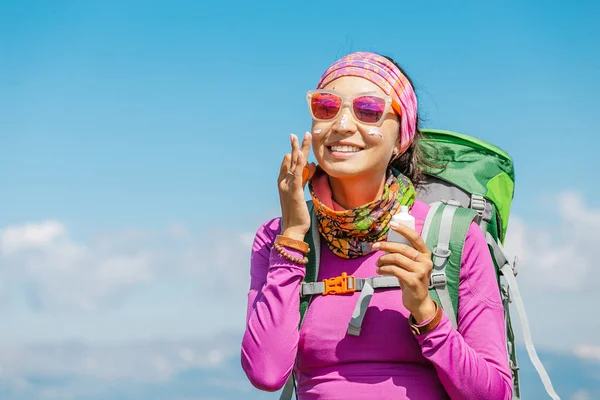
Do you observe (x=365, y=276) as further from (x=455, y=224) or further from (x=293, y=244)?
(x=455, y=224)

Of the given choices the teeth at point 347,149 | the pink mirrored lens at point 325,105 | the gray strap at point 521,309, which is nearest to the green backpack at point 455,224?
the gray strap at point 521,309

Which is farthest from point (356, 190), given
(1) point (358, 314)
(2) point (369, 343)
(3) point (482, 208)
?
(3) point (482, 208)

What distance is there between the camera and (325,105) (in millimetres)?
4926

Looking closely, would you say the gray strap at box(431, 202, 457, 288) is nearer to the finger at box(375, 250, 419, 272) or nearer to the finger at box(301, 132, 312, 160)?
the finger at box(375, 250, 419, 272)

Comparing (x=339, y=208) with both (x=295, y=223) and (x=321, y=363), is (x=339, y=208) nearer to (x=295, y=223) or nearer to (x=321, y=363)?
(x=295, y=223)

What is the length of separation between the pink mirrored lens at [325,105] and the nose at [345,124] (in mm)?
50

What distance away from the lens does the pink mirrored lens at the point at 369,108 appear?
486 centimetres

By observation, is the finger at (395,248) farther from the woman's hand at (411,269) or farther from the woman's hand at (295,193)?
the woman's hand at (295,193)

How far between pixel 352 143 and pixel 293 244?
614 millimetres

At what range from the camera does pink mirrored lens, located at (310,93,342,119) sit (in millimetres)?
4902

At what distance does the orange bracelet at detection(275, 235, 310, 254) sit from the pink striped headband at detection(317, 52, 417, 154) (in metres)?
0.82

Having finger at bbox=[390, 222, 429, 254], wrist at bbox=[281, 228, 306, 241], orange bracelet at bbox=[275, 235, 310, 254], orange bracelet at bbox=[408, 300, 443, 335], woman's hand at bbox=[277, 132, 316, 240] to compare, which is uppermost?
woman's hand at bbox=[277, 132, 316, 240]

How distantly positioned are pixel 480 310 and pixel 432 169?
1.19 m

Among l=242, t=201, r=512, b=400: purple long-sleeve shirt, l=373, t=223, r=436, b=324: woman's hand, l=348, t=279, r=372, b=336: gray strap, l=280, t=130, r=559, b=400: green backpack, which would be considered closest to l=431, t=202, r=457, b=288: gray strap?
l=280, t=130, r=559, b=400: green backpack
